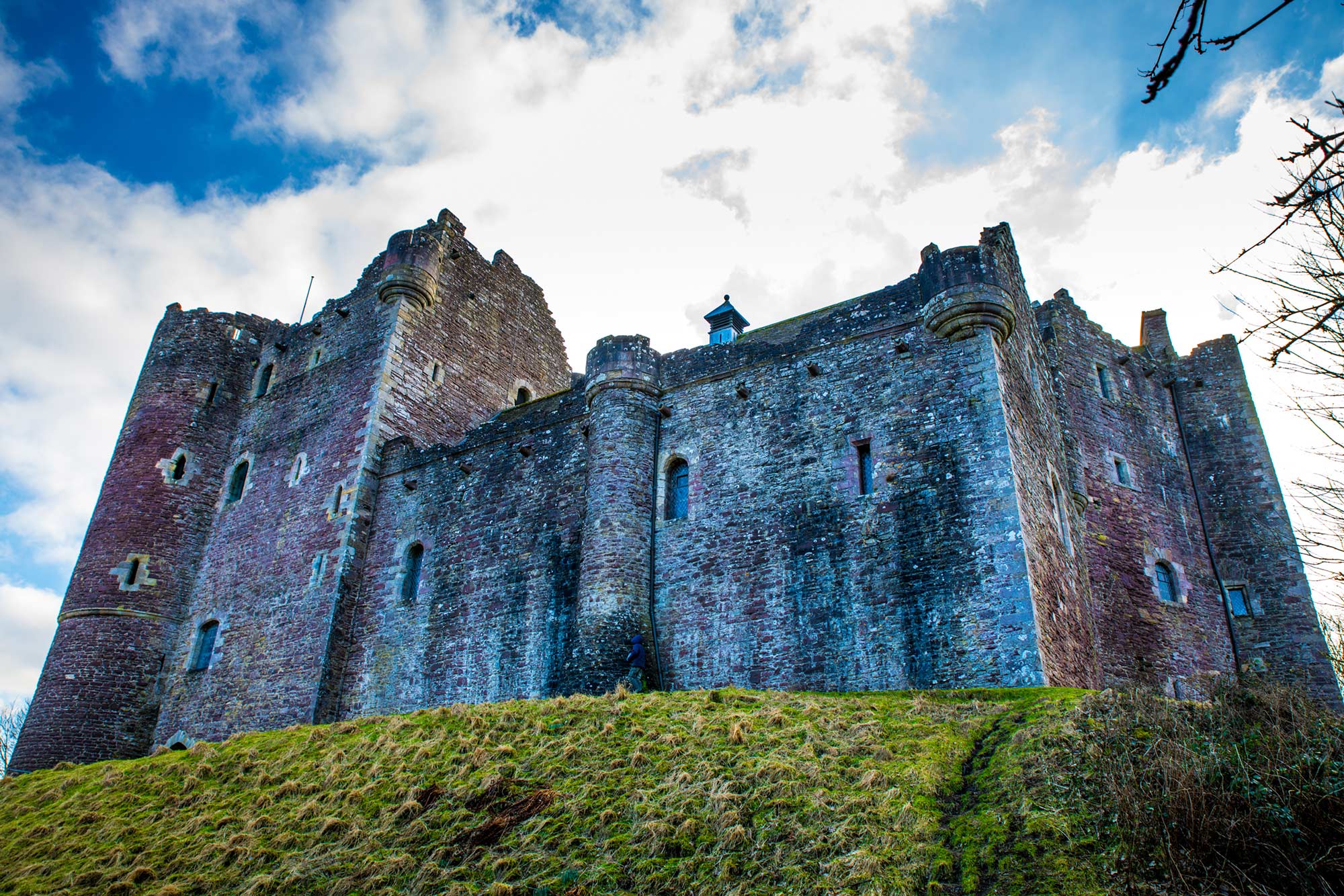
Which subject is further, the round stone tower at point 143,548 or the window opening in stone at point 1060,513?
the round stone tower at point 143,548

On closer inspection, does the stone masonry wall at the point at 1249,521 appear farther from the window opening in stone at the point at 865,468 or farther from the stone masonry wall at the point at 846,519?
the window opening in stone at the point at 865,468

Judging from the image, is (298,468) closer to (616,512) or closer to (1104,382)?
(616,512)

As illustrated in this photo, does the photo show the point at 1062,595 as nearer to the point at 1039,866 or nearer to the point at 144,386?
the point at 1039,866

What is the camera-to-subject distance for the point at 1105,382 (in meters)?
24.6

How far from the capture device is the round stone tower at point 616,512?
1564cm

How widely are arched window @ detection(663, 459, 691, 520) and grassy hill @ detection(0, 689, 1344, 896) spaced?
14.1 ft

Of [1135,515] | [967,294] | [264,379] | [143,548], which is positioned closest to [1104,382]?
[1135,515]

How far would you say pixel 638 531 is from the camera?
16812 mm

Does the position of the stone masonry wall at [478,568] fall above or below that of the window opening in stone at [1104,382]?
below

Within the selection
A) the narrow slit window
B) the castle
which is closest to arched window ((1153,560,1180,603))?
the castle

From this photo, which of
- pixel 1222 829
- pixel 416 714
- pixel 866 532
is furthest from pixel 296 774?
pixel 1222 829

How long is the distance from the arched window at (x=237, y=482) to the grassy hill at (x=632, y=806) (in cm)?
1071

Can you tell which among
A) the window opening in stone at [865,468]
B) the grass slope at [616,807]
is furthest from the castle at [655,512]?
the grass slope at [616,807]

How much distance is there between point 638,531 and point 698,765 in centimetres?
678
